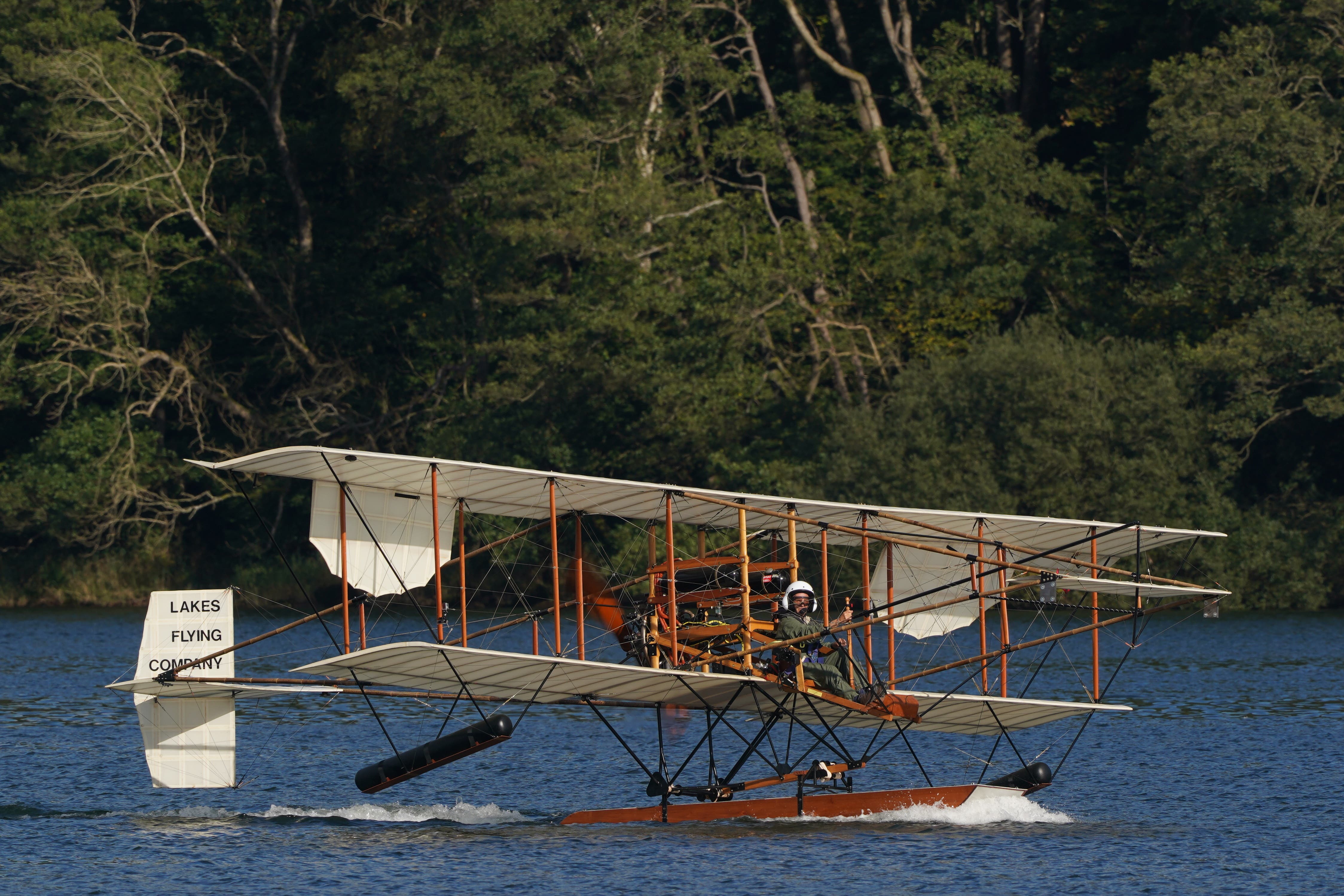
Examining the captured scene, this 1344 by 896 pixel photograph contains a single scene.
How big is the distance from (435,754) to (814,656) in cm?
482

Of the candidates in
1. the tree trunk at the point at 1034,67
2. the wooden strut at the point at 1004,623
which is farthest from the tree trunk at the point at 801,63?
the wooden strut at the point at 1004,623

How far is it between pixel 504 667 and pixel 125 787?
8.63 m

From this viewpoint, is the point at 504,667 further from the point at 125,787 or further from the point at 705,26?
the point at 705,26

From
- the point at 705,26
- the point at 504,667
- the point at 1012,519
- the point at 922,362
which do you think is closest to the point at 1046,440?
the point at 922,362

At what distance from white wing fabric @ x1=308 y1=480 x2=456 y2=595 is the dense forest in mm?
30741

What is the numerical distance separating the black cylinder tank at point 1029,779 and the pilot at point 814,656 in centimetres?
227

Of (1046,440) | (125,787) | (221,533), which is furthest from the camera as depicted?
(221,533)

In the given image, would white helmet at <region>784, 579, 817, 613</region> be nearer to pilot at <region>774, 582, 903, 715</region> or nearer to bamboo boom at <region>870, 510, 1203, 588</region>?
pilot at <region>774, 582, 903, 715</region>

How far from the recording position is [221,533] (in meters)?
69.8

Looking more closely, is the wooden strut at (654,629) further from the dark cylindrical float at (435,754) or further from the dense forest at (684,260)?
the dense forest at (684,260)

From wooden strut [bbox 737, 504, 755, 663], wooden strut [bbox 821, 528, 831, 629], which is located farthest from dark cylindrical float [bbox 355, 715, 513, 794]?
wooden strut [bbox 821, 528, 831, 629]

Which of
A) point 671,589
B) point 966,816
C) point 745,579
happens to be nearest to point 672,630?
point 671,589

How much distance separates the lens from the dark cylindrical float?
20516 mm

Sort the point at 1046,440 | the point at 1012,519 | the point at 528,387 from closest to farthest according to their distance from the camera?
1. the point at 1012,519
2. the point at 1046,440
3. the point at 528,387
